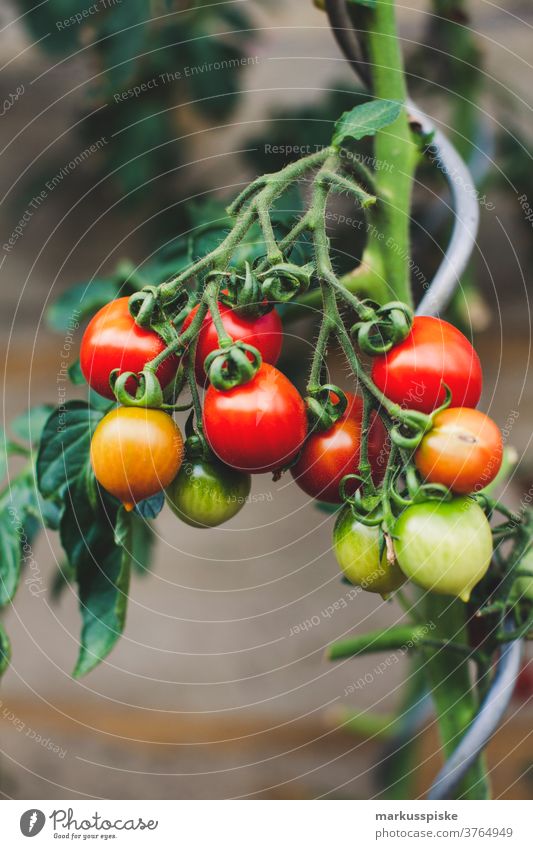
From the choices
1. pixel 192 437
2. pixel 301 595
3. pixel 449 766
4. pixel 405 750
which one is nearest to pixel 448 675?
pixel 449 766

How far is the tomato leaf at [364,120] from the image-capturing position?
0.29 m

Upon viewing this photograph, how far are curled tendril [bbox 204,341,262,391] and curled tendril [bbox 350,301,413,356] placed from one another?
0.12 feet

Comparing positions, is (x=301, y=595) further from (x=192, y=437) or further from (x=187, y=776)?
(x=192, y=437)

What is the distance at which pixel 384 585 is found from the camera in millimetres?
278

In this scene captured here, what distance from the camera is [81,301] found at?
498 millimetres

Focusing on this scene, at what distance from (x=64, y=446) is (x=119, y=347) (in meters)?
0.13

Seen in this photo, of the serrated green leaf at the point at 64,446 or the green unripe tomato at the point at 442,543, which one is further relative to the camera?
the serrated green leaf at the point at 64,446

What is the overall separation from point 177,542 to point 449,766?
557 millimetres
